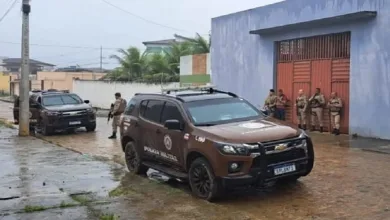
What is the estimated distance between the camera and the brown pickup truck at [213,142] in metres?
7.68

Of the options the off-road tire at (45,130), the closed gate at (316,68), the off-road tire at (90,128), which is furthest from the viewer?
the off-road tire at (90,128)

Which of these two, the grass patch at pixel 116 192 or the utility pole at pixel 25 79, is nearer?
the grass patch at pixel 116 192

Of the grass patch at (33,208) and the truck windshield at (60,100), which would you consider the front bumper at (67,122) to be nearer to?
the truck windshield at (60,100)

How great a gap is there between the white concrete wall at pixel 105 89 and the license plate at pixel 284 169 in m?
23.1

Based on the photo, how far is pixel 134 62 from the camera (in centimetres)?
3997

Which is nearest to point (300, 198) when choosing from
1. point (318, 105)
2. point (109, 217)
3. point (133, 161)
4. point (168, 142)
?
point (168, 142)

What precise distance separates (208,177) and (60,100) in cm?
1408

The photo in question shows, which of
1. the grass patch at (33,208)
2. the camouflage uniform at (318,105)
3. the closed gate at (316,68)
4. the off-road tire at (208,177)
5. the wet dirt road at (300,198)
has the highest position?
A: the closed gate at (316,68)

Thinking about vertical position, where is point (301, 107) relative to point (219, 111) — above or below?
below

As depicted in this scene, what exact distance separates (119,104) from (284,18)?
6.71 meters

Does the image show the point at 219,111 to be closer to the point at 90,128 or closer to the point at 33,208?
the point at 33,208

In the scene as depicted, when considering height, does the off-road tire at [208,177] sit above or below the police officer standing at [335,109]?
below

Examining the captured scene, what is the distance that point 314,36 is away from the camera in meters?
17.8

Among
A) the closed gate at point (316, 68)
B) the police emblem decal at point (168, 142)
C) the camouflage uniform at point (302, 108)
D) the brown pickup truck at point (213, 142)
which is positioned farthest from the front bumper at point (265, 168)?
the camouflage uniform at point (302, 108)
